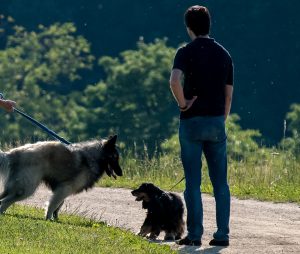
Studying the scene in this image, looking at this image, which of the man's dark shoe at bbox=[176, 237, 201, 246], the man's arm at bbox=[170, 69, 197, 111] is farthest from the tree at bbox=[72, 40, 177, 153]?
the man's arm at bbox=[170, 69, 197, 111]

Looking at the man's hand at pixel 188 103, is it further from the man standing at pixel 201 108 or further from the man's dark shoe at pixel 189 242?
the man's dark shoe at pixel 189 242

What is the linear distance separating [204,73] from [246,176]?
276 inches

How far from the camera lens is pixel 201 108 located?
10.1 m

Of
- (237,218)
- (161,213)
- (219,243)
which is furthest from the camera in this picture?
(237,218)

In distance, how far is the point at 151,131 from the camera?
223ft

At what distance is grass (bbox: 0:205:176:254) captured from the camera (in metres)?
9.36

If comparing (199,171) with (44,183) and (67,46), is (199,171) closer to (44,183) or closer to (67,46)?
(44,183)

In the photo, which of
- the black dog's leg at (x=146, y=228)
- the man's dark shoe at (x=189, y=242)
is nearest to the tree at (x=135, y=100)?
the black dog's leg at (x=146, y=228)

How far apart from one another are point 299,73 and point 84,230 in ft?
228

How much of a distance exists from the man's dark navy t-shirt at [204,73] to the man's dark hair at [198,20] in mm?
83

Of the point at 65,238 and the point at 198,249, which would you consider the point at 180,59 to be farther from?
the point at 65,238

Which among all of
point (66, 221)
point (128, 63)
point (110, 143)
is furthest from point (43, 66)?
point (66, 221)

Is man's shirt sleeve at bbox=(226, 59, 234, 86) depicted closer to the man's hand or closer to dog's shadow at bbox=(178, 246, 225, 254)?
the man's hand

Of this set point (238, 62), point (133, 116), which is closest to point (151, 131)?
point (133, 116)
